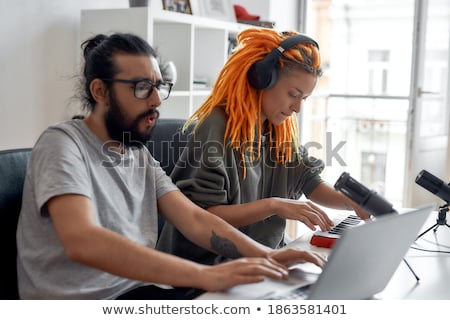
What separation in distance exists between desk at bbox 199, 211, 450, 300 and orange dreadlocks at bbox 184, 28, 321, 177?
40 cm

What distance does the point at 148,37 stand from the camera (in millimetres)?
2352

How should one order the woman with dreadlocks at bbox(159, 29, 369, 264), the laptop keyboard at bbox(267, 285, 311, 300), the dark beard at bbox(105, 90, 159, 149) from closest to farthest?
the laptop keyboard at bbox(267, 285, 311, 300) → the dark beard at bbox(105, 90, 159, 149) → the woman with dreadlocks at bbox(159, 29, 369, 264)

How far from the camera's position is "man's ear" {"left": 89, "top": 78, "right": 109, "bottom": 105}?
140 cm

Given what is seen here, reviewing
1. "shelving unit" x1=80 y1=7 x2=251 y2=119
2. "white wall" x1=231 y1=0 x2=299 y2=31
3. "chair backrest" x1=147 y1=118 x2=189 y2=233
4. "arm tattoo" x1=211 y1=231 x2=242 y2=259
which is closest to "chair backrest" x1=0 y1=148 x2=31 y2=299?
"arm tattoo" x1=211 y1=231 x2=242 y2=259

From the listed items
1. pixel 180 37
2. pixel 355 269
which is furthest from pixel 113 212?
pixel 180 37

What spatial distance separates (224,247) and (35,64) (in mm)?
1317

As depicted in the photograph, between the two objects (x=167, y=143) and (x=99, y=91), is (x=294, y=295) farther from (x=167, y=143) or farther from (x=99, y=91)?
(x=167, y=143)

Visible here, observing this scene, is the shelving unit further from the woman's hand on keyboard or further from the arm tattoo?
the arm tattoo

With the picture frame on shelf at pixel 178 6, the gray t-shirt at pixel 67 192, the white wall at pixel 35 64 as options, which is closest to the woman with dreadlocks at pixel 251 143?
the gray t-shirt at pixel 67 192

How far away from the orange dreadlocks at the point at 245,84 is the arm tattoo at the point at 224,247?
0.39m

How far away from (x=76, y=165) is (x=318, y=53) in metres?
0.91

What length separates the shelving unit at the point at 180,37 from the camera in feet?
7.79

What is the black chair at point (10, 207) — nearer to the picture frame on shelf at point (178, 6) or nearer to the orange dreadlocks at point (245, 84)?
the orange dreadlocks at point (245, 84)
